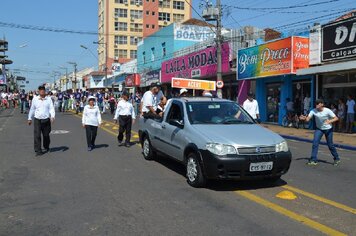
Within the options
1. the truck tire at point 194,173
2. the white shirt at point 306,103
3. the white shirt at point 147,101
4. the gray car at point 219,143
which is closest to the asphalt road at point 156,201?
the truck tire at point 194,173

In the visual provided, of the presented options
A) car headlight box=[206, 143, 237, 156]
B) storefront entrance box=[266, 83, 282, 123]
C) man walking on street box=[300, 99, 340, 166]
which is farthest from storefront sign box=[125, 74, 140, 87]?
car headlight box=[206, 143, 237, 156]

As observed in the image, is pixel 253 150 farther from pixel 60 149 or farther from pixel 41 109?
pixel 60 149

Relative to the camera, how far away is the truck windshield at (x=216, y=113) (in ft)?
26.9

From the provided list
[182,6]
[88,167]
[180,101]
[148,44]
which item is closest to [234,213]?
[180,101]

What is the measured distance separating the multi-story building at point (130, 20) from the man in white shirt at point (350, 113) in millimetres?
85964

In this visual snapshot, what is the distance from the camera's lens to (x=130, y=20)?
340 ft

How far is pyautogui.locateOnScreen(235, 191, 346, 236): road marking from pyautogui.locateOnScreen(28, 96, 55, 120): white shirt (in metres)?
6.30

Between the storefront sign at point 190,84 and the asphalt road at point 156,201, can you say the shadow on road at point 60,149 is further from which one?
the storefront sign at point 190,84

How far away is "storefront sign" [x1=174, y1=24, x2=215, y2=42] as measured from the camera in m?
44.2

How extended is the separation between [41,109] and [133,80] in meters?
39.7

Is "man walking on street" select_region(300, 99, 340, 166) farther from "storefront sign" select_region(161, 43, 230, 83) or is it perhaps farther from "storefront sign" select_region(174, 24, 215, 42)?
"storefront sign" select_region(174, 24, 215, 42)

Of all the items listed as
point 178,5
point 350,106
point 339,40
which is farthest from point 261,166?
point 178,5

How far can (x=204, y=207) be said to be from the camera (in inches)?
245

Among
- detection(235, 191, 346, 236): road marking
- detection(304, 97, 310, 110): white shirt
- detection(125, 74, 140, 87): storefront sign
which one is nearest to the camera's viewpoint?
Answer: detection(235, 191, 346, 236): road marking
